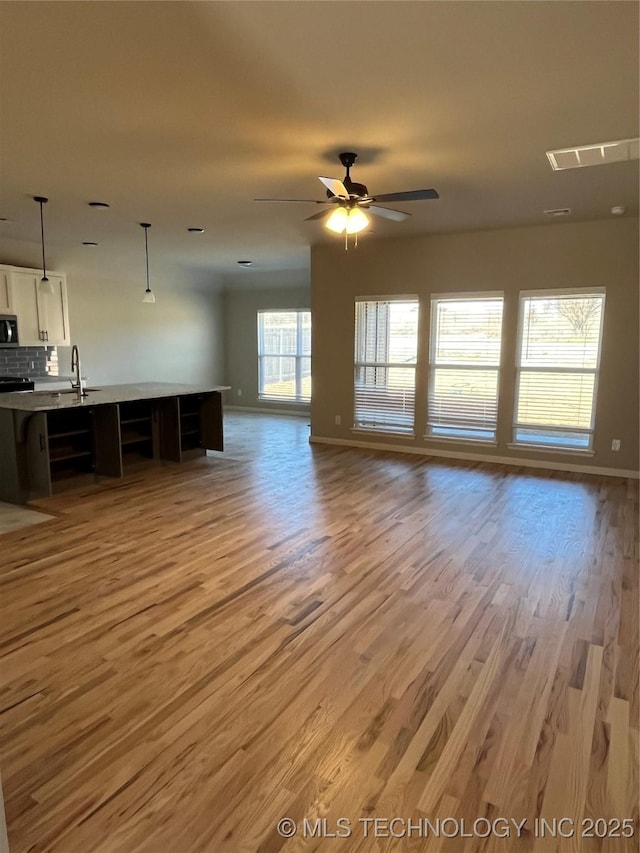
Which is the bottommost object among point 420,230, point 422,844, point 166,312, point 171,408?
point 422,844

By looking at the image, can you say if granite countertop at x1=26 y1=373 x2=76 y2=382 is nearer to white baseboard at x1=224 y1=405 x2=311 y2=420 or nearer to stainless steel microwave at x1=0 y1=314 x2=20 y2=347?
stainless steel microwave at x1=0 y1=314 x2=20 y2=347

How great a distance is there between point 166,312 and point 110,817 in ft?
29.0

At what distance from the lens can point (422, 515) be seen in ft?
14.2

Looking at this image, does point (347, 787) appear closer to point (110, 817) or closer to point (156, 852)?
point (156, 852)

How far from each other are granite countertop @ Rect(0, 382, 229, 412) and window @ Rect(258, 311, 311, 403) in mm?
3989

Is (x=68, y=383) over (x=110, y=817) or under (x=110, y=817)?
over

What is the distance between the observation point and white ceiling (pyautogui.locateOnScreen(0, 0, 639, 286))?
209 cm

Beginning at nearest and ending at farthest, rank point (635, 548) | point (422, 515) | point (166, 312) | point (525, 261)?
point (635, 548) → point (422, 515) → point (525, 261) → point (166, 312)

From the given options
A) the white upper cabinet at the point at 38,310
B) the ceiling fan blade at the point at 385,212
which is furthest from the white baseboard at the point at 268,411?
the ceiling fan blade at the point at 385,212

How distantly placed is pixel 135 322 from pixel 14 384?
104 inches

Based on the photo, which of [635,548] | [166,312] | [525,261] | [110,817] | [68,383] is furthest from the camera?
[166,312]

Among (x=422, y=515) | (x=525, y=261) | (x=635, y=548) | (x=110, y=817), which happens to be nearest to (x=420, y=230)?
(x=525, y=261)

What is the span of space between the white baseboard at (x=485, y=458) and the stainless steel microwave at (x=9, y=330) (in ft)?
13.7

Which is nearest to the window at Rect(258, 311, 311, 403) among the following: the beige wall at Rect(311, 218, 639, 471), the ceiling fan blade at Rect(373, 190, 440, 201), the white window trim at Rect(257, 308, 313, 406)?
the white window trim at Rect(257, 308, 313, 406)
